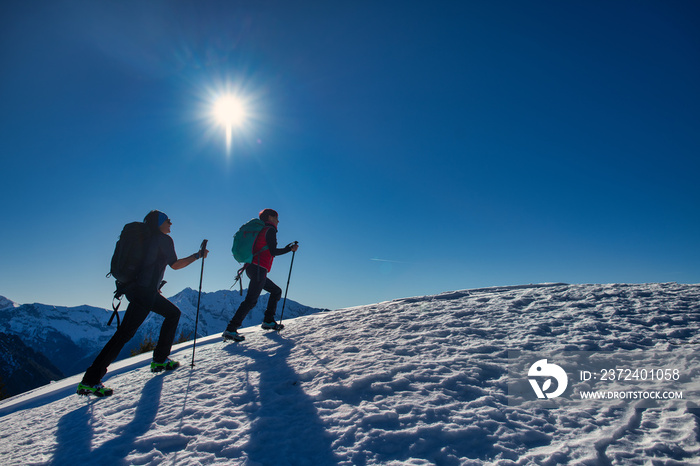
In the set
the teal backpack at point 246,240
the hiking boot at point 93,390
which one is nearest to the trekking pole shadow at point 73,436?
the hiking boot at point 93,390

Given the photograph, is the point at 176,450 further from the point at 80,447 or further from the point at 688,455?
the point at 688,455

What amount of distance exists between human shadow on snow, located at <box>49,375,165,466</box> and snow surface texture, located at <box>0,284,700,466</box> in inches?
0.7

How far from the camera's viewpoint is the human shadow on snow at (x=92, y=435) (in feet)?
9.35

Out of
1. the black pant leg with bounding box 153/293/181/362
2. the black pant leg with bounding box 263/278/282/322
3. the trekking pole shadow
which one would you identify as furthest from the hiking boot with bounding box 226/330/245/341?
the trekking pole shadow

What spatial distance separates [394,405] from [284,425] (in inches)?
44.1

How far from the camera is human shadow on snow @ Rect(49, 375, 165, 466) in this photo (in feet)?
9.35

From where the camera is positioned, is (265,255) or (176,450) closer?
(176,450)

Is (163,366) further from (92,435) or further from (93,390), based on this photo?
(92,435)

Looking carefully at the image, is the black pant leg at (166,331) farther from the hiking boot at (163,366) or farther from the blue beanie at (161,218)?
the blue beanie at (161,218)

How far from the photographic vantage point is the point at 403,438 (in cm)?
268

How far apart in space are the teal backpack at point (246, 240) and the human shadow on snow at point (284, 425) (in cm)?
298

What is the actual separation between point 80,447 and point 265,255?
451 cm

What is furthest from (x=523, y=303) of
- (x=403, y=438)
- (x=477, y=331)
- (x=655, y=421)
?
(x=403, y=438)

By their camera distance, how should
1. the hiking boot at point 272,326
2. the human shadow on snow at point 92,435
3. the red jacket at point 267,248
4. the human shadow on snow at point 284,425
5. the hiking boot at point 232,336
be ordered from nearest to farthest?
the human shadow on snow at point 284,425
the human shadow on snow at point 92,435
the hiking boot at point 232,336
the red jacket at point 267,248
the hiking boot at point 272,326
